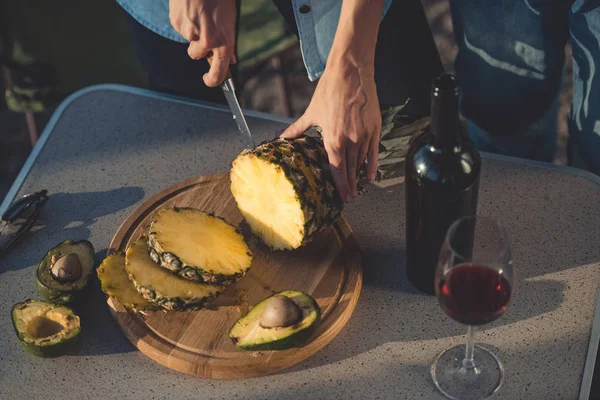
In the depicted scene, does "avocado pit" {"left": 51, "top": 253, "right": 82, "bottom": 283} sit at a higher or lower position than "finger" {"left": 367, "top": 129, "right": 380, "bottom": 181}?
lower

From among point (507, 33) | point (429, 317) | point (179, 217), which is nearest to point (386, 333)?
point (429, 317)

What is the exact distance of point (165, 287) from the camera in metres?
1.55

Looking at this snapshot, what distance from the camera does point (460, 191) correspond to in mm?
1391

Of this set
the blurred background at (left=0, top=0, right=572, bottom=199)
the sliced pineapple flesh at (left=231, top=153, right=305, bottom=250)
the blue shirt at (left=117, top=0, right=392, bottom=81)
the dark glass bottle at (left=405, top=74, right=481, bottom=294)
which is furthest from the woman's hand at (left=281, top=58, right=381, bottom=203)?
the blurred background at (left=0, top=0, right=572, bottom=199)

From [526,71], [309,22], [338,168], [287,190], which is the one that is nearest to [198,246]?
[287,190]

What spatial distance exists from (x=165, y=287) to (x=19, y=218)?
1.84ft

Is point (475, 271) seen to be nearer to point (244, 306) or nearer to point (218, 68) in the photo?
point (244, 306)

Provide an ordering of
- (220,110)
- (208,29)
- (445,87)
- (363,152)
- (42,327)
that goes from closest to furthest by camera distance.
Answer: (445,87), (42,327), (363,152), (208,29), (220,110)

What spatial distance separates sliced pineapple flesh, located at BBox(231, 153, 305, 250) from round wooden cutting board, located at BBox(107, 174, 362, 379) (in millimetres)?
50

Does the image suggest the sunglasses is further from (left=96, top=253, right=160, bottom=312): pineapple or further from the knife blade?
the knife blade

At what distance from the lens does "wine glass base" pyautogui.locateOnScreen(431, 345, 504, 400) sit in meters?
1.44

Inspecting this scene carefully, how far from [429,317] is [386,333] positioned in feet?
0.32

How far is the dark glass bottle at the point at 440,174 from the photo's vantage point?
4.19 ft

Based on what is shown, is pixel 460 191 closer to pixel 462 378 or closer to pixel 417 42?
pixel 462 378
